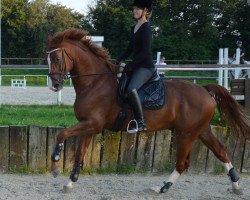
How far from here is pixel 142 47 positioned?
20.1ft

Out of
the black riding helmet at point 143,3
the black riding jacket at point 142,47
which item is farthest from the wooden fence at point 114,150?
the black riding helmet at point 143,3

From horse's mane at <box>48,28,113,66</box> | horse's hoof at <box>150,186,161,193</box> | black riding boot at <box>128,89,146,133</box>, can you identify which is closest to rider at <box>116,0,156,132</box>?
black riding boot at <box>128,89,146,133</box>

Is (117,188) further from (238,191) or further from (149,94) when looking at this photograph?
(238,191)

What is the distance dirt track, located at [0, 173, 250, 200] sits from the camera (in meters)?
5.90

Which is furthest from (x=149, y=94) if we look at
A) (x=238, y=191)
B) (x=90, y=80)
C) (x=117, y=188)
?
(x=238, y=191)

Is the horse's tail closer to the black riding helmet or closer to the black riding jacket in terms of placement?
the black riding jacket

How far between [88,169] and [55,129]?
0.75m

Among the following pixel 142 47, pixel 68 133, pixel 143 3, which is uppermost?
pixel 143 3

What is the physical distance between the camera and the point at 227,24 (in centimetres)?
4722

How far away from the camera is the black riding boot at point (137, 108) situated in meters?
6.05

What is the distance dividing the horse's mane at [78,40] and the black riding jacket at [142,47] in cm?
42

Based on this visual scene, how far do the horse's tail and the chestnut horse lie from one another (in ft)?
0.74

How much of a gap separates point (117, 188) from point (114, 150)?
102cm

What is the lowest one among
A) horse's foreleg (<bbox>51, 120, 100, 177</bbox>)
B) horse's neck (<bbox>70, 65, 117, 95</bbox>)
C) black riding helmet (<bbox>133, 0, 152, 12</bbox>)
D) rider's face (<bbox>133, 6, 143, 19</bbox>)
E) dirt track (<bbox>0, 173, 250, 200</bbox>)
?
dirt track (<bbox>0, 173, 250, 200</bbox>)
